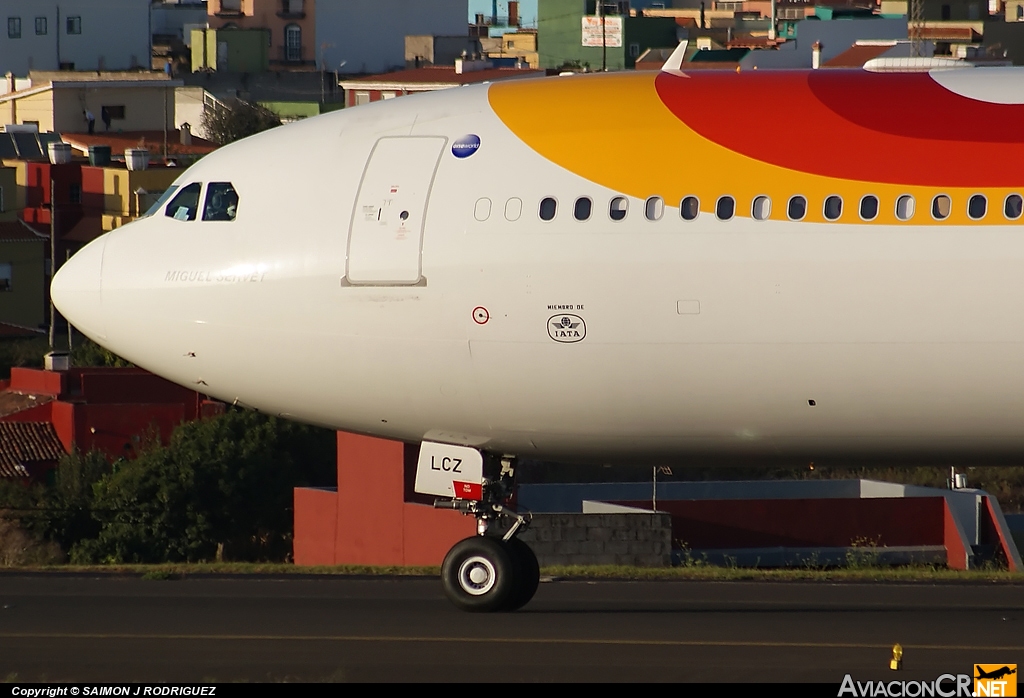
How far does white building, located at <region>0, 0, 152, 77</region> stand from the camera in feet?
438

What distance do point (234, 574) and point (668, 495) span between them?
65.7 feet

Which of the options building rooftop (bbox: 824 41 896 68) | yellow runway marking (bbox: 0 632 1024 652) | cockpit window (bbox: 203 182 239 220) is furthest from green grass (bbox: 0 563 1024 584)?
building rooftop (bbox: 824 41 896 68)

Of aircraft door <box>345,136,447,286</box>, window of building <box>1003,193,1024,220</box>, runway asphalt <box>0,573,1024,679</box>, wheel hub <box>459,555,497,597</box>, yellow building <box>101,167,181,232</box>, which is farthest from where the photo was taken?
yellow building <box>101,167,181,232</box>

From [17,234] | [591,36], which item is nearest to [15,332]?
[17,234]

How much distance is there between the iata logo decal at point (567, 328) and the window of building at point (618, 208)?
0.90 meters

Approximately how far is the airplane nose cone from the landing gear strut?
3.66m

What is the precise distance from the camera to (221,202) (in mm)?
15281

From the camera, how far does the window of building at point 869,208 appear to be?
43.8ft

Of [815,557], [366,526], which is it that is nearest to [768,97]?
[815,557]

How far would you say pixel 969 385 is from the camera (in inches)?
528

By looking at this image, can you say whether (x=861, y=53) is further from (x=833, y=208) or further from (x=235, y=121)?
(x=833, y=208)

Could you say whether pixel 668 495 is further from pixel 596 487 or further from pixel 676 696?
pixel 676 696

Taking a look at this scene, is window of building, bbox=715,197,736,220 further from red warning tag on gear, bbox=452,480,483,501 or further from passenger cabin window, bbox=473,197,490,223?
red warning tag on gear, bbox=452,480,483,501

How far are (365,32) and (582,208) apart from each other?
132 meters
